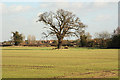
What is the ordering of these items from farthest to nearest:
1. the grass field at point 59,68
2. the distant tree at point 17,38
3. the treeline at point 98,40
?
the distant tree at point 17,38 → the treeline at point 98,40 → the grass field at point 59,68

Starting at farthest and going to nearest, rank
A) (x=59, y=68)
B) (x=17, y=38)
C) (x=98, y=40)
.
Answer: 1. (x=17, y=38)
2. (x=98, y=40)
3. (x=59, y=68)

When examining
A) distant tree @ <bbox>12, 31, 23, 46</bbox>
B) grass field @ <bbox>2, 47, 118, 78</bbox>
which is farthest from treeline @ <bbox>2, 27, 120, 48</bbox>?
grass field @ <bbox>2, 47, 118, 78</bbox>

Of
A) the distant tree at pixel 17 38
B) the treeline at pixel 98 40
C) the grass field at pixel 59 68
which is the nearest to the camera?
the grass field at pixel 59 68

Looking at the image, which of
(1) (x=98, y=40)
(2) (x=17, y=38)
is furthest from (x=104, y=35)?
(2) (x=17, y=38)

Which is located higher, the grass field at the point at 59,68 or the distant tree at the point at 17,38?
the distant tree at the point at 17,38

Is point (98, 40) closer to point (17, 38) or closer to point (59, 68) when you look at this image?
point (17, 38)

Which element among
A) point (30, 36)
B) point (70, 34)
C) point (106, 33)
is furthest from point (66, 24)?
point (30, 36)

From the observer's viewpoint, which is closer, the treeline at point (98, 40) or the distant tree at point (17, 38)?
the treeline at point (98, 40)

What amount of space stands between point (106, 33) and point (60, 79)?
74526 millimetres

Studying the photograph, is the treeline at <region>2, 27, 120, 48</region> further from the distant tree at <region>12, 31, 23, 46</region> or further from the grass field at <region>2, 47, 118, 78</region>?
the grass field at <region>2, 47, 118, 78</region>

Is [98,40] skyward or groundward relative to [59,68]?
skyward

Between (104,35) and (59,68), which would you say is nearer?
(59,68)

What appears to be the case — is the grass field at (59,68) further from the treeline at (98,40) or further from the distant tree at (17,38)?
the distant tree at (17,38)

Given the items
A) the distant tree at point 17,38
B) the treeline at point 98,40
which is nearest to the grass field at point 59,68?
the treeline at point 98,40
